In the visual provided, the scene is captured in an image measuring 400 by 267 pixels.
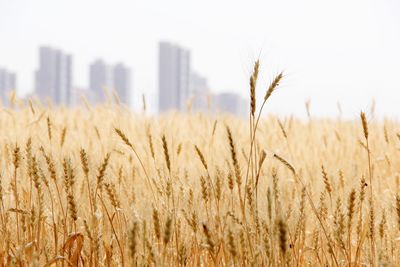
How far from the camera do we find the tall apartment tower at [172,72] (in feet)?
167

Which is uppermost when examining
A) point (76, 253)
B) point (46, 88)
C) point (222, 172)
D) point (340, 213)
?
point (46, 88)

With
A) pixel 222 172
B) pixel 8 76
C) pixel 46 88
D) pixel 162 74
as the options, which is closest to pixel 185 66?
pixel 162 74

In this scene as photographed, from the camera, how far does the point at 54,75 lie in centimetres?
5153

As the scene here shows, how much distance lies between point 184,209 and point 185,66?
51225 mm

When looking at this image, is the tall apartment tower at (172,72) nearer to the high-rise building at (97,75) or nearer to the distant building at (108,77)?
the distant building at (108,77)

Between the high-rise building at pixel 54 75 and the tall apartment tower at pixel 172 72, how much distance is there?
→ 31.4 ft

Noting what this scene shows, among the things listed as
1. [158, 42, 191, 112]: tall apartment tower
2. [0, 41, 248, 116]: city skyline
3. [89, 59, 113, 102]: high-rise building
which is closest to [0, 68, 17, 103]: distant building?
[0, 41, 248, 116]: city skyline

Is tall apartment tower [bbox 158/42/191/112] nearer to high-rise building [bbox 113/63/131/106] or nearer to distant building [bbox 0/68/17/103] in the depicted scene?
high-rise building [bbox 113/63/131/106]

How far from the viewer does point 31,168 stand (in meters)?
1.40

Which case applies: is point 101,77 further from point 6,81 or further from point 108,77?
point 6,81

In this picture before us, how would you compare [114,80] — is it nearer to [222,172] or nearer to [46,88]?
[46,88]

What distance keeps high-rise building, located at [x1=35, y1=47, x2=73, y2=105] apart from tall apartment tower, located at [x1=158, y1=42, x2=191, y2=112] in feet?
31.4

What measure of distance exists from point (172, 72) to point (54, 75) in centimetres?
1243

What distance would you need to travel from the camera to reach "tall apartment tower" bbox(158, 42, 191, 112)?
50812 mm
